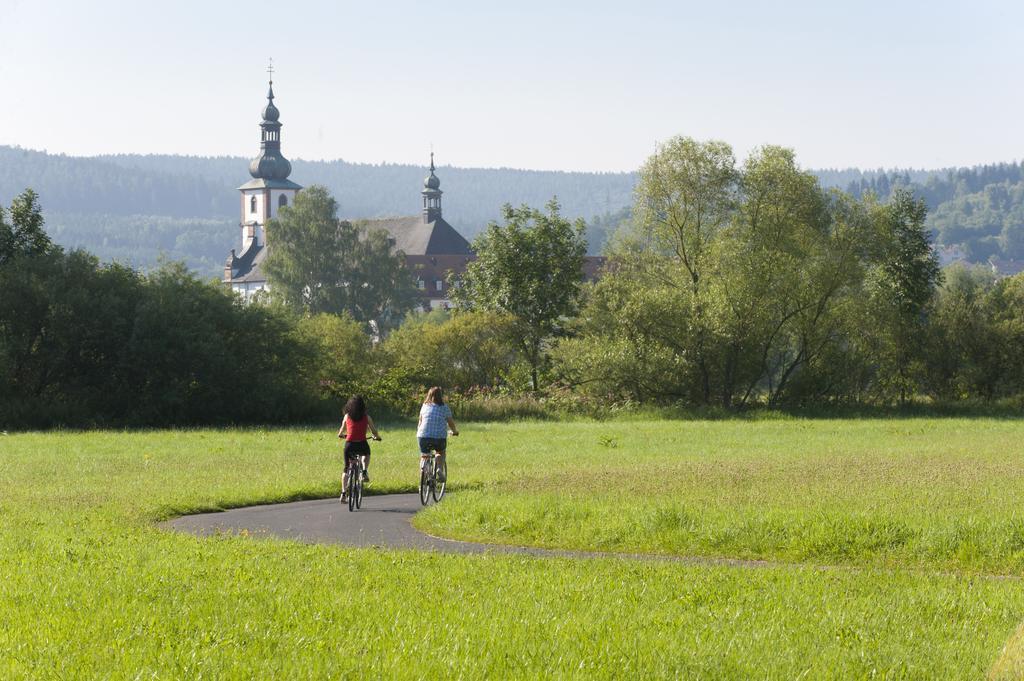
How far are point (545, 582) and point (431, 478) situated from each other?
369 inches

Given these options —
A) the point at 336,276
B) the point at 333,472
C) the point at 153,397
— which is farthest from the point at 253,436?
the point at 336,276

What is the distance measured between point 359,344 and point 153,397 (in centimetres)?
1224

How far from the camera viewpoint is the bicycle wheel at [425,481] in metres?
22.8

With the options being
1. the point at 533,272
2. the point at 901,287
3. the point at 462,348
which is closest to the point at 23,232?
the point at 462,348

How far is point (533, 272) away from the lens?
65.9 metres

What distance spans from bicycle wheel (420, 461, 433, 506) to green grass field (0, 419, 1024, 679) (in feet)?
2.60

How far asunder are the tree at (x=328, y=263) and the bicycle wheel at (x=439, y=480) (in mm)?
98532

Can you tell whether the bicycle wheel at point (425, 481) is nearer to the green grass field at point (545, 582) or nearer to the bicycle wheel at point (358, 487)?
the green grass field at point (545, 582)

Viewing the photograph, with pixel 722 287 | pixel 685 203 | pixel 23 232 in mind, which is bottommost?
pixel 722 287

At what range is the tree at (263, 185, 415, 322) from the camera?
123 m

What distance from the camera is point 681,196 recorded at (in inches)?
2389

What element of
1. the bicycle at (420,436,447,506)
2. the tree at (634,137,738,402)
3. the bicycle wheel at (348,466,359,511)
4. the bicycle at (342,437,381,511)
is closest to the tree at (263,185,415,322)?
the tree at (634,137,738,402)

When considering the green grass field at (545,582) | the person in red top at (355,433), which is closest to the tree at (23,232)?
the green grass field at (545,582)

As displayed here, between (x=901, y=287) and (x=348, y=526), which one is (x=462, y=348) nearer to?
(x=901, y=287)
